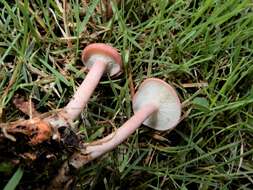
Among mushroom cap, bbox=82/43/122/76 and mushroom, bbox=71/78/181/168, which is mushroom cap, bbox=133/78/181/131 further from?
mushroom cap, bbox=82/43/122/76

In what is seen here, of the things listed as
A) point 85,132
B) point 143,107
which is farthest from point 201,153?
point 85,132

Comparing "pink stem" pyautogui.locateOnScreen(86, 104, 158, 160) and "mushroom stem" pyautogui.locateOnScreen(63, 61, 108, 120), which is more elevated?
"mushroom stem" pyautogui.locateOnScreen(63, 61, 108, 120)

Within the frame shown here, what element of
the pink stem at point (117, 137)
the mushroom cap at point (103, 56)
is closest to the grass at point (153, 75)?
the mushroom cap at point (103, 56)

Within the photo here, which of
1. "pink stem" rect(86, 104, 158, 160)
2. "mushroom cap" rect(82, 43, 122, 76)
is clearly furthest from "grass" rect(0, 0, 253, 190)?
"pink stem" rect(86, 104, 158, 160)

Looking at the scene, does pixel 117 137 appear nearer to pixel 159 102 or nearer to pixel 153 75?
pixel 159 102

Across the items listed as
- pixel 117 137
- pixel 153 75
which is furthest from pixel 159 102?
pixel 117 137

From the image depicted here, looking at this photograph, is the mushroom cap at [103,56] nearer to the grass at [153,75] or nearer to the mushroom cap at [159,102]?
the grass at [153,75]
